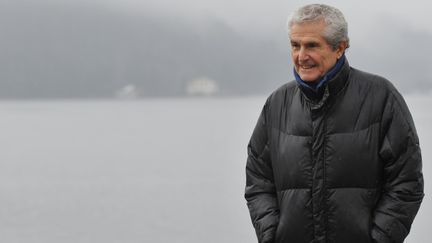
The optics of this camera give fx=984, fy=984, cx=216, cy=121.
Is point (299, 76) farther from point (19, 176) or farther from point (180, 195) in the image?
point (19, 176)

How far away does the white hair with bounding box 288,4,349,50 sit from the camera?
10.5 ft

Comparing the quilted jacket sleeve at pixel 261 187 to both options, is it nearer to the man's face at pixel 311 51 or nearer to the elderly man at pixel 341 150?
the elderly man at pixel 341 150

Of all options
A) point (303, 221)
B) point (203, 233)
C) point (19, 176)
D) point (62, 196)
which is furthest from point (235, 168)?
point (303, 221)

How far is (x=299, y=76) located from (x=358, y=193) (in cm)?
43

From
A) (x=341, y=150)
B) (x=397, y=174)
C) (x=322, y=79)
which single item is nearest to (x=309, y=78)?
(x=322, y=79)

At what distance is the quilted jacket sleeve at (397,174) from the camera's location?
3227 millimetres

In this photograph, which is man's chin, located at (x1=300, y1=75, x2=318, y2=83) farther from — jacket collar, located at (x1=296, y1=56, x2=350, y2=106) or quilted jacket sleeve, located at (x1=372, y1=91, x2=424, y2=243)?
quilted jacket sleeve, located at (x1=372, y1=91, x2=424, y2=243)

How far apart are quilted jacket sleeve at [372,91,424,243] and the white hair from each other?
0.27 metres

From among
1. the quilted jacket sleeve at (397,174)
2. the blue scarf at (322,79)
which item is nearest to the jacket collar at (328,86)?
the blue scarf at (322,79)

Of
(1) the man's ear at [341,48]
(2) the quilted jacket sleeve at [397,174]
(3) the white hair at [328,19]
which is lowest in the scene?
(2) the quilted jacket sleeve at [397,174]

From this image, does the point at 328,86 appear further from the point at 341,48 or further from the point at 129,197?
the point at 129,197

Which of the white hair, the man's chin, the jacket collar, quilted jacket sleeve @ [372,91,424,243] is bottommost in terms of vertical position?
quilted jacket sleeve @ [372,91,424,243]

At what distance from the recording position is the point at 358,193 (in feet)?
10.7

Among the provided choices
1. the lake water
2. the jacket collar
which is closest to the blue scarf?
the jacket collar
